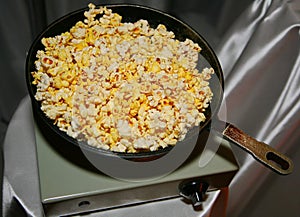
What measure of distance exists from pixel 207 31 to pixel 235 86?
14.2 inches

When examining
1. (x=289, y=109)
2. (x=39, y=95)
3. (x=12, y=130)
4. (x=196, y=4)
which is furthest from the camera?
(x=196, y=4)

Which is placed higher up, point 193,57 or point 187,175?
point 193,57

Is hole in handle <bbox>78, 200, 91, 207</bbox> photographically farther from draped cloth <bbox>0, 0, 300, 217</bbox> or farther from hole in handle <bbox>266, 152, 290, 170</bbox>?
hole in handle <bbox>266, 152, 290, 170</bbox>

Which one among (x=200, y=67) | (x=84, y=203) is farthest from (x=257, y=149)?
(x=84, y=203)

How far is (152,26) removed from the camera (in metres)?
0.94

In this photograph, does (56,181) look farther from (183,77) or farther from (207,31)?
(207,31)

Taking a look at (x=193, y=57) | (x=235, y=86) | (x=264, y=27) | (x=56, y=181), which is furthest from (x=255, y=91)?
(x=56, y=181)

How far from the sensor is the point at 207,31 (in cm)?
144

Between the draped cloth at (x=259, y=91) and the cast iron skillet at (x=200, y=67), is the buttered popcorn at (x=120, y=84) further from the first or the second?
the draped cloth at (x=259, y=91)

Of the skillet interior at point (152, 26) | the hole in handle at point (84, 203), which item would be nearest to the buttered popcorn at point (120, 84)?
the skillet interior at point (152, 26)

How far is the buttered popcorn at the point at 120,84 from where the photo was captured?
760 millimetres

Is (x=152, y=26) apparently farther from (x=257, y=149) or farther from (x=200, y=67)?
(x=257, y=149)

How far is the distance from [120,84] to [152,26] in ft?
0.61

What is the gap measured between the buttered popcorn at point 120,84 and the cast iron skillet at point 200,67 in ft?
0.04
